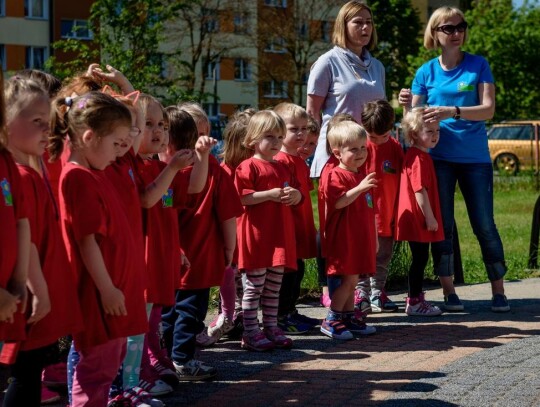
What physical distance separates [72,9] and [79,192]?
56.4m

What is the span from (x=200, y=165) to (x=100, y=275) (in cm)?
131

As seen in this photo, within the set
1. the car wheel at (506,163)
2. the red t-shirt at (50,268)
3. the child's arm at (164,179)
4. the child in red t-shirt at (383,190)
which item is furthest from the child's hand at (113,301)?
the car wheel at (506,163)

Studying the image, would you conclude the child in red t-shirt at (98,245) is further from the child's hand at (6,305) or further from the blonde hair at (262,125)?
the blonde hair at (262,125)

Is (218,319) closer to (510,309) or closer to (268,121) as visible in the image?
(268,121)

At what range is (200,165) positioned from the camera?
217 inches

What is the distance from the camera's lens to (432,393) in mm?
5395

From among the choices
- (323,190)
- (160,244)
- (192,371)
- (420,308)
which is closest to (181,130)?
(160,244)

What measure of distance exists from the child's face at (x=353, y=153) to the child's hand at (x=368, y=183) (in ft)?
1.05

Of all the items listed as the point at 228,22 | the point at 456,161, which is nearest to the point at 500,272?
the point at 456,161

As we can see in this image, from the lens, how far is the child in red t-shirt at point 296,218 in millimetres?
7223

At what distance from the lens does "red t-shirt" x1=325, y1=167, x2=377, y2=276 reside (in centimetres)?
709

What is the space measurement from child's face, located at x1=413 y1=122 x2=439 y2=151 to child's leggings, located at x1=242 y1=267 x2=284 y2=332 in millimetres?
1813

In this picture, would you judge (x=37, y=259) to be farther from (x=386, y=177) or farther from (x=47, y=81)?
(x=386, y=177)

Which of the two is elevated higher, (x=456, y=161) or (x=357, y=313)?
(x=456, y=161)
